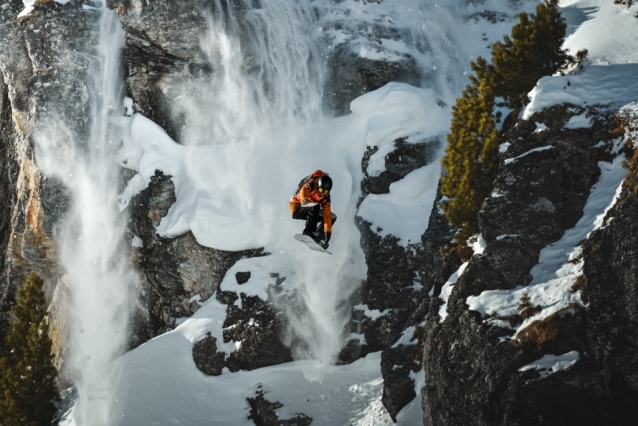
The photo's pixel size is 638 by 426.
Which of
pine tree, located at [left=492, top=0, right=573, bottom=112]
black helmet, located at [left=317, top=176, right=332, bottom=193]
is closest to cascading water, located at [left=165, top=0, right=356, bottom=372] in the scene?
pine tree, located at [left=492, top=0, right=573, bottom=112]

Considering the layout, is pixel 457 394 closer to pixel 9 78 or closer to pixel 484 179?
pixel 484 179

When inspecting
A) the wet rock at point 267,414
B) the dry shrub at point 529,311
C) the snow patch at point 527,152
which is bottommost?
the wet rock at point 267,414

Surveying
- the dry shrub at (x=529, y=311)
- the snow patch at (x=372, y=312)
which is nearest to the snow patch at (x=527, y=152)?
the dry shrub at (x=529, y=311)

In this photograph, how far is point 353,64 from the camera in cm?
2989

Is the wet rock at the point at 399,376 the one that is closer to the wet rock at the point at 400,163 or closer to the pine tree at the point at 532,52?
the wet rock at the point at 400,163

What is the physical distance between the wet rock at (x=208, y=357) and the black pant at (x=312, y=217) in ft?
30.2

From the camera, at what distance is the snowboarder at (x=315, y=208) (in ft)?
51.0

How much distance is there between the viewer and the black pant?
16453mm

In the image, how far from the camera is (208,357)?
24.0m

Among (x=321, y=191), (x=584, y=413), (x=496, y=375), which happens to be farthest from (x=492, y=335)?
(x=321, y=191)

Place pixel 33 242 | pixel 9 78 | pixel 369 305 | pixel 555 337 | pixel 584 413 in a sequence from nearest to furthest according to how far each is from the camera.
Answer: pixel 584 413 → pixel 555 337 → pixel 369 305 → pixel 33 242 → pixel 9 78

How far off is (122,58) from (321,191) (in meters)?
20.0

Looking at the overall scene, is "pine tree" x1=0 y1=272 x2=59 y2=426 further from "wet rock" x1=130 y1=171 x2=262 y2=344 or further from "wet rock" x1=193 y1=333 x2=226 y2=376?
"wet rock" x1=193 y1=333 x2=226 y2=376

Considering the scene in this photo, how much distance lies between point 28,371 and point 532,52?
72.6 ft
